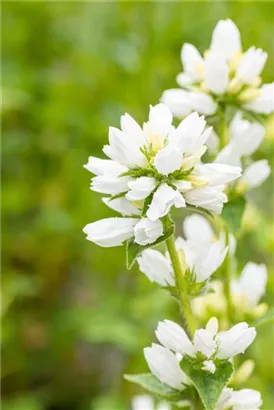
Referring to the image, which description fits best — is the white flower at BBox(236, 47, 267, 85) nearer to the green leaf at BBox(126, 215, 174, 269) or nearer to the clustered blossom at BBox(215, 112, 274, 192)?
the clustered blossom at BBox(215, 112, 274, 192)

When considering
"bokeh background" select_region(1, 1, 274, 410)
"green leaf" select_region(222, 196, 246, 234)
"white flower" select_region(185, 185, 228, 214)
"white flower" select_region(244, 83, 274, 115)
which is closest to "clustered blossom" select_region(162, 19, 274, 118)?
"white flower" select_region(244, 83, 274, 115)

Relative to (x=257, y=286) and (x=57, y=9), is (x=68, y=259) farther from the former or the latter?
(x=257, y=286)

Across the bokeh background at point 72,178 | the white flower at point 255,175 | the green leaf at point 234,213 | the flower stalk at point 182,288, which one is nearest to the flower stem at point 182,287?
the flower stalk at point 182,288

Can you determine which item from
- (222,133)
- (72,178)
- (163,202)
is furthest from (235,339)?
(72,178)

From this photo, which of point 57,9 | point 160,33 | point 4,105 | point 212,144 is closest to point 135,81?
point 160,33

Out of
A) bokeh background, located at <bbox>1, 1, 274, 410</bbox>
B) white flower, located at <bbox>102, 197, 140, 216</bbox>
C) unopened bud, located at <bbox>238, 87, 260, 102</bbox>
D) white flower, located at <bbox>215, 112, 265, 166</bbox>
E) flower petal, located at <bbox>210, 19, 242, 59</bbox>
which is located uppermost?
bokeh background, located at <bbox>1, 1, 274, 410</bbox>

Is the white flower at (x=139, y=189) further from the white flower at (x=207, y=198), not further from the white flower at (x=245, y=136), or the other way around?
the white flower at (x=245, y=136)
